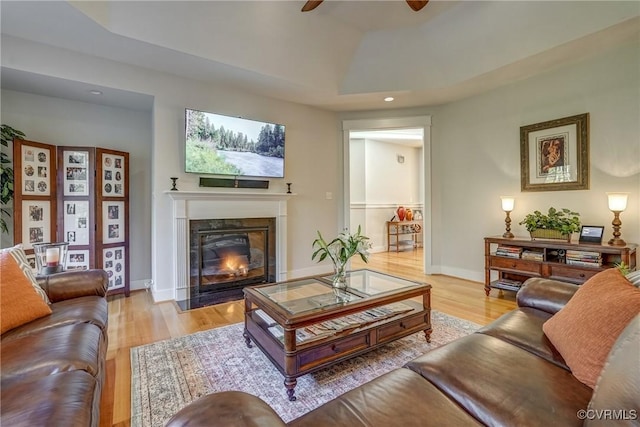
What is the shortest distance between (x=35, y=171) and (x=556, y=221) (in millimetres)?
5467

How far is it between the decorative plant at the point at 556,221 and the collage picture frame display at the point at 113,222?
475cm

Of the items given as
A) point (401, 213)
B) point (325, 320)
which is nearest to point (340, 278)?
point (325, 320)

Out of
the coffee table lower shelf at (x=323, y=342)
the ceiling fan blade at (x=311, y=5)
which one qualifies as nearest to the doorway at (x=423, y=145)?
the ceiling fan blade at (x=311, y=5)

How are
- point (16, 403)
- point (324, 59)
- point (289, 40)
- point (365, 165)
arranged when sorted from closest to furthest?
point (16, 403) < point (289, 40) < point (324, 59) < point (365, 165)

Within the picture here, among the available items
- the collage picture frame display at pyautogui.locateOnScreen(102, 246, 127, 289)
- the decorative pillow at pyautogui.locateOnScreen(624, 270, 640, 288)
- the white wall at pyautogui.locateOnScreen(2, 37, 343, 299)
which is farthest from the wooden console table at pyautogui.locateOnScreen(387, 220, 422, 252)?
the decorative pillow at pyautogui.locateOnScreen(624, 270, 640, 288)

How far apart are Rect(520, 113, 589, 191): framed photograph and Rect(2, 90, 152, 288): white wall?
191 inches

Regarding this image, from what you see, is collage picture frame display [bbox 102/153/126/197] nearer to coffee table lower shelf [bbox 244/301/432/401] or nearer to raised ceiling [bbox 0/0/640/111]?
raised ceiling [bbox 0/0/640/111]

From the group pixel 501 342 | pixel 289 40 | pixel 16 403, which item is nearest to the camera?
pixel 16 403

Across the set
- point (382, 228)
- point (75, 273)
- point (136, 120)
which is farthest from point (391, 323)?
point (382, 228)

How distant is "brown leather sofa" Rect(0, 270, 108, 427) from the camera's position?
0.86 m

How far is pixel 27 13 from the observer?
2242 millimetres

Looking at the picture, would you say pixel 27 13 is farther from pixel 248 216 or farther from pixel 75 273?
pixel 248 216

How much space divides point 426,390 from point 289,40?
352 cm

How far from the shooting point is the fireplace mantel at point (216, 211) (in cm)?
331
